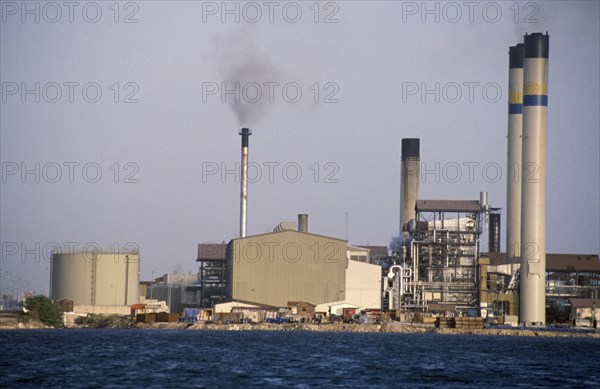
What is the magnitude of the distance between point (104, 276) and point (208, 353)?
64.0m

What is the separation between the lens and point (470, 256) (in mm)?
144375

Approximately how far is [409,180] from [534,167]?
28670 mm

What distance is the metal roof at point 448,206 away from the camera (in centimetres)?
14588

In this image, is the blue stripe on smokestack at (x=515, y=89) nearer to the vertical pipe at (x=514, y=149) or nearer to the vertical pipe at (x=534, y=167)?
the vertical pipe at (x=514, y=149)

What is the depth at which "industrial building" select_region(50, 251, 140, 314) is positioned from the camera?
140 m

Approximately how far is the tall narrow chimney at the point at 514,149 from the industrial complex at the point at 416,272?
13 cm

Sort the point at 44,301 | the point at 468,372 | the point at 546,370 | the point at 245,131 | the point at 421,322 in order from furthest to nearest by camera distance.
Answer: the point at 245,131 → the point at 421,322 → the point at 44,301 → the point at 546,370 → the point at 468,372

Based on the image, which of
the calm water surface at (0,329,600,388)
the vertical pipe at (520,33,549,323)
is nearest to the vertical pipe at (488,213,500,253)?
the vertical pipe at (520,33,549,323)

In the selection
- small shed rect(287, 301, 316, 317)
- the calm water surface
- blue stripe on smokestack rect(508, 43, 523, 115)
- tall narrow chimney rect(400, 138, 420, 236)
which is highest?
blue stripe on smokestack rect(508, 43, 523, 115)

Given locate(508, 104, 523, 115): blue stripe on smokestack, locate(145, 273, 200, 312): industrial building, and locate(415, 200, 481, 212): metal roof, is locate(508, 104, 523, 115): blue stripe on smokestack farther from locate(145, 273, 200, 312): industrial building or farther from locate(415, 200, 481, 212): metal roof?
locate(145, 273, 200, 312): industrial building

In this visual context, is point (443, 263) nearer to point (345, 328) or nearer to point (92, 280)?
point (345, 328)

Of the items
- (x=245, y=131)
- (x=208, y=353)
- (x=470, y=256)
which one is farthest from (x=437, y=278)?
(x=208, y=353)

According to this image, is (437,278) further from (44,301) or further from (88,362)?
(88,362)

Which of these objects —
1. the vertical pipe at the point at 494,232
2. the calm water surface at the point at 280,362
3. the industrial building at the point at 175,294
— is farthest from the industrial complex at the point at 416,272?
the calm water surface at the point at 280,362
